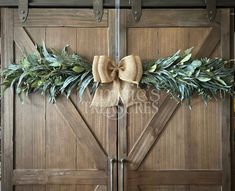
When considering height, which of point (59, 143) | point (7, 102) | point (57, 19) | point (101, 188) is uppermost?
point (57, 19)

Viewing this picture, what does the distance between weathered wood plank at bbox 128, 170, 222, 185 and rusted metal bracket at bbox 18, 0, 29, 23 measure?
1386 mm

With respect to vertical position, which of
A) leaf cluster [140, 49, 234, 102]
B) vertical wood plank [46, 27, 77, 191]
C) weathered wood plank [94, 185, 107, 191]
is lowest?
weathered wood plank [94, 185, 107, 191]

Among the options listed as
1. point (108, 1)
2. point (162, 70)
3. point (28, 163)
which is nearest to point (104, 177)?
point (28, 163)

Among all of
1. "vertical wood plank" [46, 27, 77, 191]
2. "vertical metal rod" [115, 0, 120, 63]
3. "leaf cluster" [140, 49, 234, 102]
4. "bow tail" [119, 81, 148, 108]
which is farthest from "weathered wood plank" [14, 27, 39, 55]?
"leaf cluster" [140, 49, 234, 102]

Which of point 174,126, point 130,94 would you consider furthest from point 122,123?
point 174,126

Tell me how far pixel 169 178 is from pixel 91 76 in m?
0.94

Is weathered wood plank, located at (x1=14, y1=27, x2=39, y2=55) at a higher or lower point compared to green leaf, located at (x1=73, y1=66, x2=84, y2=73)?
higher

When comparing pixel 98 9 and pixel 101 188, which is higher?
pixel 98 9

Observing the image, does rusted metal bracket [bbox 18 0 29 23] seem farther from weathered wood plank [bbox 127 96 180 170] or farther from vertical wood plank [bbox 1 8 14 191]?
weathered wood plank [bbox 127 96 180 170]

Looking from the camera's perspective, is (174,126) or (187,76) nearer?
(187,76)

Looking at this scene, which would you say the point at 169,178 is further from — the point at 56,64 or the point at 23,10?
the point at 23,10

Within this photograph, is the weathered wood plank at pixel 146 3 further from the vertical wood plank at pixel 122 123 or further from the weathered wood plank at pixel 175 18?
the vertical wood plank at pixel 122 123

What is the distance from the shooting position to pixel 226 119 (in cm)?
214

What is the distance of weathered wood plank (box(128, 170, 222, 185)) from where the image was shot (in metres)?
2.11
